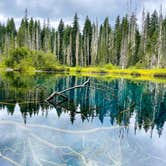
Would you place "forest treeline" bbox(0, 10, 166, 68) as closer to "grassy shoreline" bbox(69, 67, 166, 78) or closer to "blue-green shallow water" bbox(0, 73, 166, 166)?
"grassy shoreline" bbox(69, 67, 166, 78)

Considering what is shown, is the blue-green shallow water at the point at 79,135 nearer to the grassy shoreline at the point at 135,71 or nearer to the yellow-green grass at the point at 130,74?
the yellow-green grass at the point at 130,74

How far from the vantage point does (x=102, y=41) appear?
2963 inches

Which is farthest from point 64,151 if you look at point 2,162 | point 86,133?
point 86,133

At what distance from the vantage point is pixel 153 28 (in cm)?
6775

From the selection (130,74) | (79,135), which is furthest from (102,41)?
(79,135)

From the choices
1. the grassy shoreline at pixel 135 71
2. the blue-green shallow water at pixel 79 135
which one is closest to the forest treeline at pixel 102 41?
the grassy shoreline at pixel 135 71

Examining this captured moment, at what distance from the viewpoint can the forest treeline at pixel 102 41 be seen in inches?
2442

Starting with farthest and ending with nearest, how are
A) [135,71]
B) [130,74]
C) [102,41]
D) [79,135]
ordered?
1. [102,41]
2. [130,74]
3. [135,71]
4. [79,135]

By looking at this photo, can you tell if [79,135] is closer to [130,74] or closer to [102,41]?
[130,74]

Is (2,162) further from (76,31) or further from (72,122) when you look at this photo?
(76,31)

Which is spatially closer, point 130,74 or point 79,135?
point 79,135

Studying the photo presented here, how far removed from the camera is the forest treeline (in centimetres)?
6203

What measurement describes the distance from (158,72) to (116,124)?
40809mm

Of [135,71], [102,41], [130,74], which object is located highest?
[102,41]
